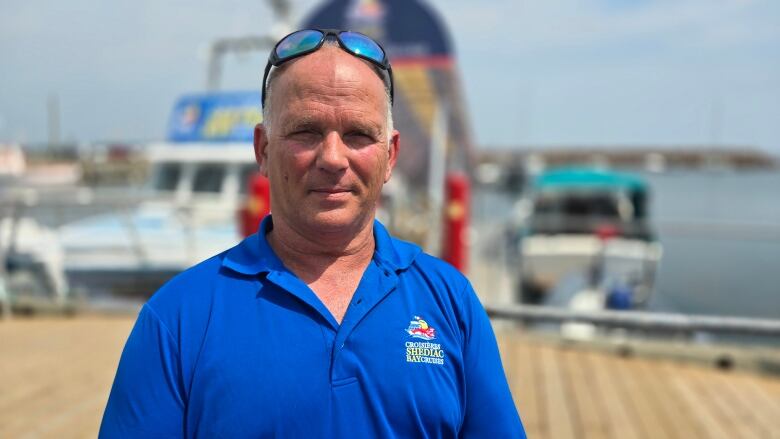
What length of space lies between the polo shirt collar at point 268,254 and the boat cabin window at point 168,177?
895 cm

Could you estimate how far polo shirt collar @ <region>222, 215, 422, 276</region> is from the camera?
1.31m

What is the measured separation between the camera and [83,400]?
3957mm

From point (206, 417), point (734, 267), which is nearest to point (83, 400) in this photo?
point (206, 417)

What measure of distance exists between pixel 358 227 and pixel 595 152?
128 meters

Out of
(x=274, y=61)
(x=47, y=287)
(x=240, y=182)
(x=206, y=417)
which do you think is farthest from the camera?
(x=240, y=182)

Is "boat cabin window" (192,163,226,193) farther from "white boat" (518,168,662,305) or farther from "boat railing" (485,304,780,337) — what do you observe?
"boat railing" (485,304,780,337)

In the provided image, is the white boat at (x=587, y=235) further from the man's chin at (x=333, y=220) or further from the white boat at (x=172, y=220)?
the man's chin at (x=333, y=220)

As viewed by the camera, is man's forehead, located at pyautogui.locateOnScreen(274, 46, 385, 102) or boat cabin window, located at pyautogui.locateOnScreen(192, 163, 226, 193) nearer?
man's forehead, located at pyautogui.locateOnScreen(274, 46, 385, 102)

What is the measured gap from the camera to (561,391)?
13.9 ft

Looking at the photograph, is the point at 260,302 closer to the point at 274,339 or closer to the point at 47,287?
the point at 274,339

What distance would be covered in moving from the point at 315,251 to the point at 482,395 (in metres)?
0.48

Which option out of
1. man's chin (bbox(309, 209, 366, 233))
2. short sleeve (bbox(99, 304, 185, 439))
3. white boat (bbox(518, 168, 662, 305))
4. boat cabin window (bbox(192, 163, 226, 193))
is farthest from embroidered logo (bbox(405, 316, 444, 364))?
boat cabin window (bbox(192, 163, 226, 193))

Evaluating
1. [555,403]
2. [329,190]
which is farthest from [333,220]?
[555,403]

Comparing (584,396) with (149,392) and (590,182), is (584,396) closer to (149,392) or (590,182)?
(149,392)
